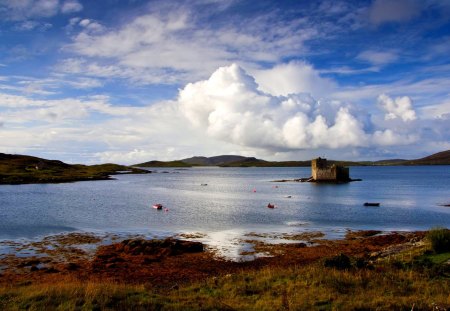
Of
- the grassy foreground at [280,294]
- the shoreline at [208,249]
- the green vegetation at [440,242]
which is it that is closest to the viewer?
the grassy foreground at [280,294]

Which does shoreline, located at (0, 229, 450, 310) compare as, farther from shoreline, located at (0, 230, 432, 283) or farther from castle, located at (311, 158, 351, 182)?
castle, located at (311, 158, 351, 182)

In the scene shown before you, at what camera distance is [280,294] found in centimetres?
1700

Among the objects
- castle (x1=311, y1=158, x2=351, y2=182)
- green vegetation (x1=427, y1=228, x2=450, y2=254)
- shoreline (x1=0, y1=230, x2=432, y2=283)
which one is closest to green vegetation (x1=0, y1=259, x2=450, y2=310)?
green vegetation (x1=427, y1=228, x2=450, y2=254)

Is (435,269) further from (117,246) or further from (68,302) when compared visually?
(117,246)

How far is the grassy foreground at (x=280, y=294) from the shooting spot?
49.2 ft

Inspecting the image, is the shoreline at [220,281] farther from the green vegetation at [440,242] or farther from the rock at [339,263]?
the green vegetation at [440,242]

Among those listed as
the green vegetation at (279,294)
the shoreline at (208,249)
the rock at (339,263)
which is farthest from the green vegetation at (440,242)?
the rock at (339,263)

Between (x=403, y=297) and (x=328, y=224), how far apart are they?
3794 cm

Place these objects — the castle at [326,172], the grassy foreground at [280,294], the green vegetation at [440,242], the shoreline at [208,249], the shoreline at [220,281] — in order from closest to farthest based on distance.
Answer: the grassy foreground at [280,294]
the shoreline at [220,281]
the green vegetation at [440,242]
the shoreline at [208,249]
the castle at [326,172]

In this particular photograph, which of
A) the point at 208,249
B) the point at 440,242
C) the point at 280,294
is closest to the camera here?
the point at 280,294

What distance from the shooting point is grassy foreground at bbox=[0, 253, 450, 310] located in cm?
1499

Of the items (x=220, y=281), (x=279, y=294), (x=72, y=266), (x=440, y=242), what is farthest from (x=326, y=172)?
Answer: (x=279, y=294)

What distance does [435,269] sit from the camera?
65.1 feet

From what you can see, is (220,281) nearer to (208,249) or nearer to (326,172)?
(208,249)
